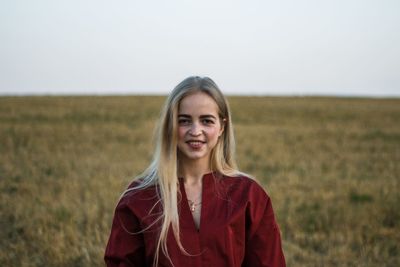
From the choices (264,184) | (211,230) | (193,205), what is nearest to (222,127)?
(193,205)

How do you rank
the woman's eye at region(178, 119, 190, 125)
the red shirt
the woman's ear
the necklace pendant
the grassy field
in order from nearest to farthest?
the red shirt, the necklace pendant, the woman's eye at region(178, 119, 190, 125), the woman's ear, the grassy field

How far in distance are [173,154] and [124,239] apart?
1.43ft

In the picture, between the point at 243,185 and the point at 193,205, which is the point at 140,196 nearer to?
the point at 193,205

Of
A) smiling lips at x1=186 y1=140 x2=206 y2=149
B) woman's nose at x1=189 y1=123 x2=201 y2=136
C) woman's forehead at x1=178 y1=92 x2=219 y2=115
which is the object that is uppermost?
woman's forehead at x1=178 y1=92 x2=219 y2=115

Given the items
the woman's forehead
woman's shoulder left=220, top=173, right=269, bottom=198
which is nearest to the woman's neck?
woman's shoulder left=220, top=173, right=269, bottom=198

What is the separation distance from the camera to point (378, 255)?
5.04 m

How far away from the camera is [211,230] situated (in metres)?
2.34

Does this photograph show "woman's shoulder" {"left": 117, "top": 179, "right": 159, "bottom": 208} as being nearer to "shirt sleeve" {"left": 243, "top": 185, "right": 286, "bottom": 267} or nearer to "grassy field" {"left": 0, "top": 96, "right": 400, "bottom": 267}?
"shirt sleeve" {"left": 243, "top": 185, "right": 286, "bottom": 267}

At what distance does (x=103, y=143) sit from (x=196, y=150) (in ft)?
46.0

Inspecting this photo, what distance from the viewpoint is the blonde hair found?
93.5 inches

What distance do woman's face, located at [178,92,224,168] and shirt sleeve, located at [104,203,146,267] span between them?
1.28 ft

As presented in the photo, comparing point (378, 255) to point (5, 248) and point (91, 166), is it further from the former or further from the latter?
point (91, 166)

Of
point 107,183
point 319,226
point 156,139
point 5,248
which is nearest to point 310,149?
point 107,183

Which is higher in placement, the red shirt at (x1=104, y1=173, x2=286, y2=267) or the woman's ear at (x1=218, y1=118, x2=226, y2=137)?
the woman's ear at (x1=218, y1=118, x2=226, y2=137)
